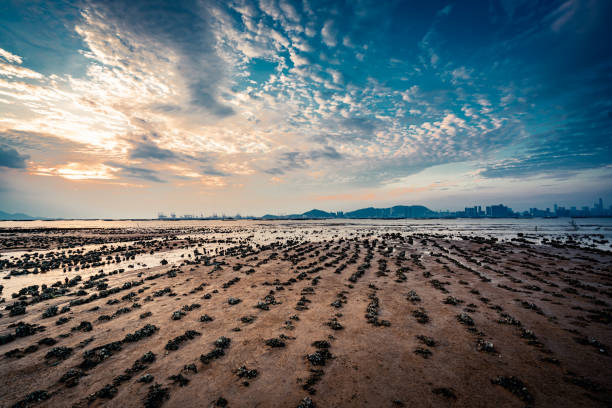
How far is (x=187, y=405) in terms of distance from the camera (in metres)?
8.57

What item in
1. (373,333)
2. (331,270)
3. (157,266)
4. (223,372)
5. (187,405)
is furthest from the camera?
(157,266)

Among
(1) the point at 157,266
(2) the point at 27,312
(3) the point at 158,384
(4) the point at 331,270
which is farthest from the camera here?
(1) the point at 157,266

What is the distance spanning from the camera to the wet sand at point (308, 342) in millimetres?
9039

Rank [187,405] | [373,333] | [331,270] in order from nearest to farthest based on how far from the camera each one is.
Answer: [187,405] → [373,333] → [331,270]

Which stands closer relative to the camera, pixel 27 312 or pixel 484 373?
pixel 484 373

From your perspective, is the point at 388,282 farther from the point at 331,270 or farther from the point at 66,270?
the point at 66,270

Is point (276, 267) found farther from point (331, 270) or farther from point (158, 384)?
point (158, 384)

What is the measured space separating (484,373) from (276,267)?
935 inches

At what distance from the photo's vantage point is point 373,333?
13539mm

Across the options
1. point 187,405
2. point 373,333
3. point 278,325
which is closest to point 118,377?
point 187,405

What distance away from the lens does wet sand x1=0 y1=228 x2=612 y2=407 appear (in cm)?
904

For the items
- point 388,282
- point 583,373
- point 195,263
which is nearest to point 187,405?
point 583,373

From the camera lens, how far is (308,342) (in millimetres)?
12672

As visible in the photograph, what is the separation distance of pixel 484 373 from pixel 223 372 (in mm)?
11050
